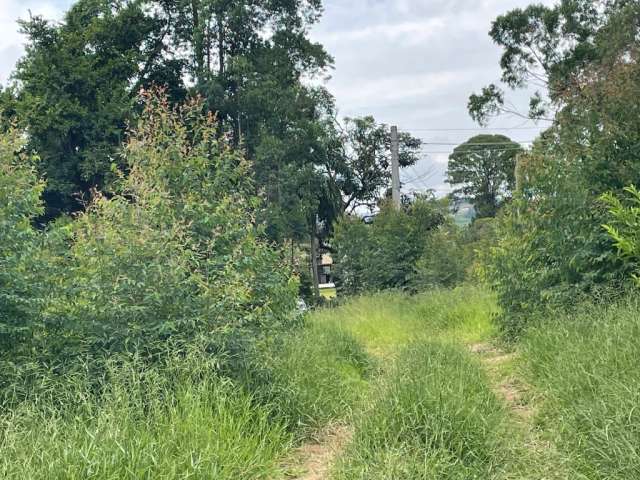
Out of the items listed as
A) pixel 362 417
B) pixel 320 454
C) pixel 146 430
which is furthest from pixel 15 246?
pixel 362 417

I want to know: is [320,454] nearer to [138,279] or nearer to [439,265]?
[138,279]

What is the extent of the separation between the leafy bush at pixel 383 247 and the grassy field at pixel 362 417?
10370mm

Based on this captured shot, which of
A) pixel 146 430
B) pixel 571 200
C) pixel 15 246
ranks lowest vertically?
pixel 146 430

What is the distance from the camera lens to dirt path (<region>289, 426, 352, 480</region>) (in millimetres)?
3516

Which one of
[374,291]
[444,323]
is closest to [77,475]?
[444,323]

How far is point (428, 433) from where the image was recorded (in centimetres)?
346

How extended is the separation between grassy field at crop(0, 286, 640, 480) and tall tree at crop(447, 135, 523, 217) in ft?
112

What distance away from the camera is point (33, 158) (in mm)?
5195

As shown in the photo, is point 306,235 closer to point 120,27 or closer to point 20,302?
point 120,27

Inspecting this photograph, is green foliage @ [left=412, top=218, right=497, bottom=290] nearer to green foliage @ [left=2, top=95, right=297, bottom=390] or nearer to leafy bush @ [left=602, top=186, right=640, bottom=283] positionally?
leafy bush @ [left=602, top=186, right=640, bottom=283]

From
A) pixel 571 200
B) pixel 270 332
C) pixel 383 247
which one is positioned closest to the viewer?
pixel 270 332

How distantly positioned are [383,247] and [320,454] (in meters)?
12.1

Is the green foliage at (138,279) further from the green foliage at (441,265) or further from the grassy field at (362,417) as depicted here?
the green foliage at (441,265)

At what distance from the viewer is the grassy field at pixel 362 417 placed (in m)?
3.02
